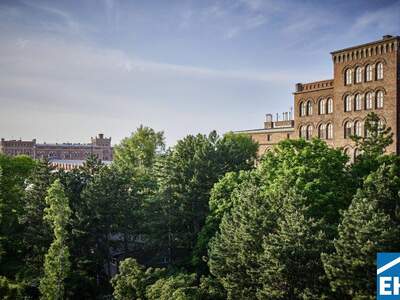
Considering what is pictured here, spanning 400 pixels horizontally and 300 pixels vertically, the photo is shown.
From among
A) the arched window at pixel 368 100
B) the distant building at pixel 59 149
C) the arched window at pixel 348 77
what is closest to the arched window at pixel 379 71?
the arched window at pixel 368 100

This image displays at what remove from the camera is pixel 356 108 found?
47688 mm

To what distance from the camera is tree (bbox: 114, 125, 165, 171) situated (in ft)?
211

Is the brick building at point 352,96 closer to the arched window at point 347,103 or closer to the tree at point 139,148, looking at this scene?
the arched window at point 347,103

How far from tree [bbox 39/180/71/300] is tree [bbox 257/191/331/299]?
1427 cm

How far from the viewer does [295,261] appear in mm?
23031

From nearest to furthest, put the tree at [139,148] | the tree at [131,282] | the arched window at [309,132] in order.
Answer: the tree at [131,282], the arched window at [309,132], the tree at [139,148]

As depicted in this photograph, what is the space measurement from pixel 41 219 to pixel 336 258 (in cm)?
2490

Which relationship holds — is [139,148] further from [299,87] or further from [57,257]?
[57,257]

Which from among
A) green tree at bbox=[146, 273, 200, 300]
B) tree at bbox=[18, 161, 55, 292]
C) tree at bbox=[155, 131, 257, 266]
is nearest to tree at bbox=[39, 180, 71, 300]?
tree at bbox=[18, 161, 55, 292]

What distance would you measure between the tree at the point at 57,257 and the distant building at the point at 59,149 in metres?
111

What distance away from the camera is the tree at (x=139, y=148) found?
6444cm

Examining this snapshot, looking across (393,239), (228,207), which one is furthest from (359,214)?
(228,207)

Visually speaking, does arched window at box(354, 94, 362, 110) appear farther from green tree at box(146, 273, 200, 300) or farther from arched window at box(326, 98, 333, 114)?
green tree at box(146, 273, 200, 300)

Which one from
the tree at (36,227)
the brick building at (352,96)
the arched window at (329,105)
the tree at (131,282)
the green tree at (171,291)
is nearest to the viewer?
the green tree at (171,291)
